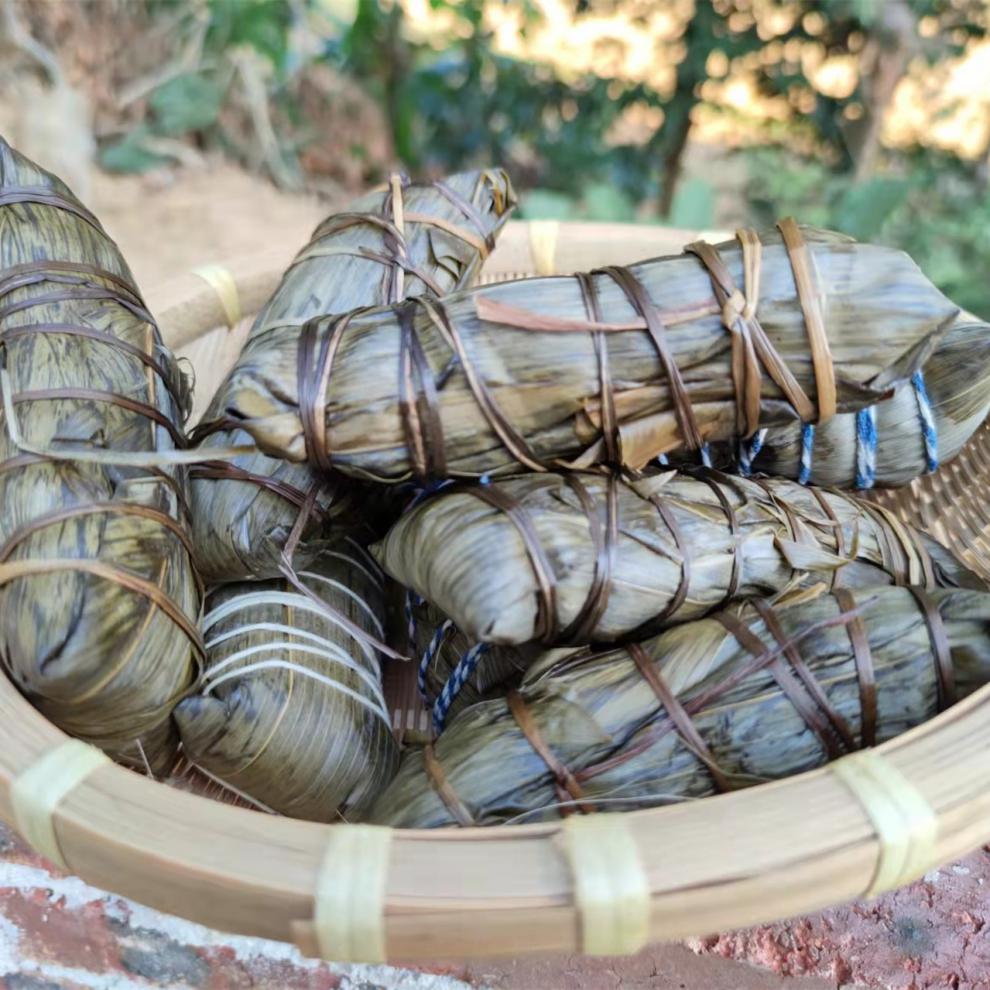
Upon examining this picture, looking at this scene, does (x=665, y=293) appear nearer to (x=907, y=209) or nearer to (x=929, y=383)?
(x=929, y=383)

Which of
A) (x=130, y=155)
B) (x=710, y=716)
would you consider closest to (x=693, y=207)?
(x=130, y=155)

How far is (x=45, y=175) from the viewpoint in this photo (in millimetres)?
1551

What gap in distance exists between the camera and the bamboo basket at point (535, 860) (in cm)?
90

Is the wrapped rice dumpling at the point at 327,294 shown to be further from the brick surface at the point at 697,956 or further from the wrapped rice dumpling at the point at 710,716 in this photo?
the brick surface at the point at 697,956

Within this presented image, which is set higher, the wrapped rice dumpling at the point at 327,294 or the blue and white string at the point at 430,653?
the wrapped rice dumpling at the point at 327,294

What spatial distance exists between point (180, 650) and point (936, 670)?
3.37ft

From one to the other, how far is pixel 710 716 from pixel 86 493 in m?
0.90

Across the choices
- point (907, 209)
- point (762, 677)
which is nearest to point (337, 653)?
point (762, 677)

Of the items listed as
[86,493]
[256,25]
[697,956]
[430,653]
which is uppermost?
[256,25]

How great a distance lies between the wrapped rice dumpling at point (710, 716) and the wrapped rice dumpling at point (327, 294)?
430 millimetres

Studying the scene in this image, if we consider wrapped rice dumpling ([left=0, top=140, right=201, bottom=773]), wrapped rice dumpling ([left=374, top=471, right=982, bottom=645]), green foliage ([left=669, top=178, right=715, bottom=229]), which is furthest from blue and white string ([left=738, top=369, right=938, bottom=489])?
green foliage ([left=669, top=178, right=715, bottom=229])

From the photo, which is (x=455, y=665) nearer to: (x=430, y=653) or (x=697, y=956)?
(x=430, y=653)

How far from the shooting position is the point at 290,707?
1.36 m

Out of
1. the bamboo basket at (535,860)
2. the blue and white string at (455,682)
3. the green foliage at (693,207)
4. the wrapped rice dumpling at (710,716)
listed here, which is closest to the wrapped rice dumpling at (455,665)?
the blue and white string at (455,682)
